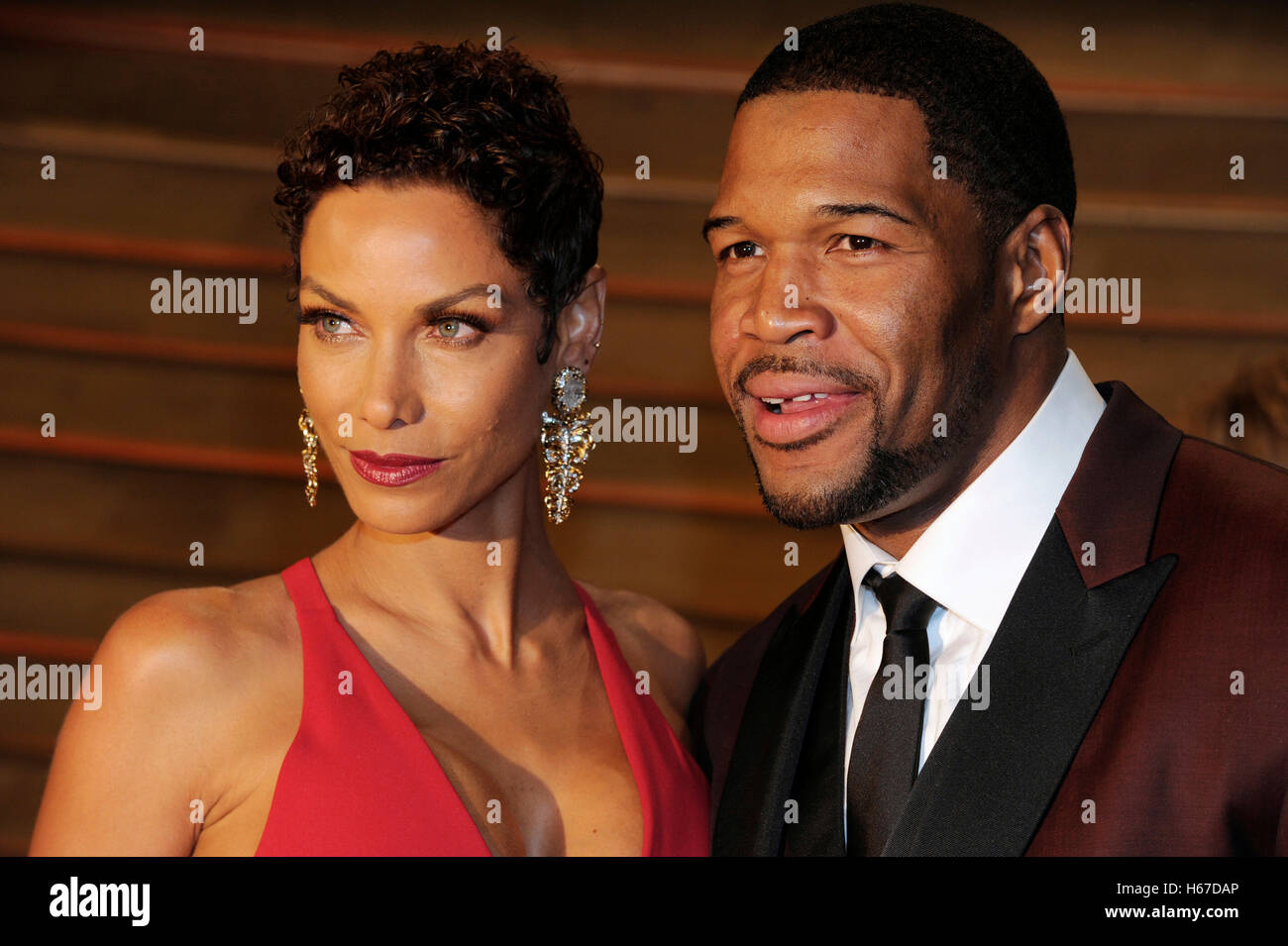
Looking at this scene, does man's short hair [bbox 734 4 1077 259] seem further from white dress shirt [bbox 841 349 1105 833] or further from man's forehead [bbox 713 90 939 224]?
white dress shirt [bbox 841 349 1105 833]

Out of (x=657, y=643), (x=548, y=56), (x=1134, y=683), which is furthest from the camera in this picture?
(x=548, y=56)

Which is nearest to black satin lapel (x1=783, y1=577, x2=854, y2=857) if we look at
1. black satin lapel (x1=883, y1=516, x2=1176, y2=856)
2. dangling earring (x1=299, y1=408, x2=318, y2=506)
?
black satin lapel (x1=883, y1=516, x2=1176, y2=856)

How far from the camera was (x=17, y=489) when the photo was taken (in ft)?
13.3

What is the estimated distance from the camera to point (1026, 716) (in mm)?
1599

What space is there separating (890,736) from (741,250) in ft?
2.23

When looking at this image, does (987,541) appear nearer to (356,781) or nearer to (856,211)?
(856,211)

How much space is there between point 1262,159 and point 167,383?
3.27 metres

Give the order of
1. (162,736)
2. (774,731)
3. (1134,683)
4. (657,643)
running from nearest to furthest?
(1134,683) < (162,736) < (774,731) < (657,643)

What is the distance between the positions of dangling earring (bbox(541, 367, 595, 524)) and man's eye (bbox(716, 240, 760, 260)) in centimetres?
32

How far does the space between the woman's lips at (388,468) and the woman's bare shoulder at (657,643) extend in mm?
568

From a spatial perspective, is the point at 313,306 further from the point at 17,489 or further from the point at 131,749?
the point at 17,489

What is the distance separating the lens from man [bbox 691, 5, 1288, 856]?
155 centimetres

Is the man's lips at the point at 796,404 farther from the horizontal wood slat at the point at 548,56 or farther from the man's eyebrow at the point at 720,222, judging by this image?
the horizontal wood slat at the point at 548,56

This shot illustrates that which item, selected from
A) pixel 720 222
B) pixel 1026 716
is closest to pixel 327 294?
pixel 720 222
